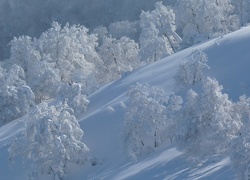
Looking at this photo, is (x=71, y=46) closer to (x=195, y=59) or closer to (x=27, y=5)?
(x=195, y=59)

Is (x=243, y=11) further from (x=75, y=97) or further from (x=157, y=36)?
(x=75, y=97)

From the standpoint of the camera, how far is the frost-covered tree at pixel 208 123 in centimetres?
2923

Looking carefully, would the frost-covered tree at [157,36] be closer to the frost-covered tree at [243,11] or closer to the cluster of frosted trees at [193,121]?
the frost-covered tree at [243,11]

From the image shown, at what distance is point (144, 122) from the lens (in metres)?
34.9

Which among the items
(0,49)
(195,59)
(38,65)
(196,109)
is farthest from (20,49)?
(0,49)

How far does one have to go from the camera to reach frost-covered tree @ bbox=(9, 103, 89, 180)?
36.2 metres

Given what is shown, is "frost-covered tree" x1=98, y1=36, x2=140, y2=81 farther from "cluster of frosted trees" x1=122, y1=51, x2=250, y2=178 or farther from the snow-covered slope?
"cluster of frosted trees" x1=122, y1=51, x2=250, y2=178

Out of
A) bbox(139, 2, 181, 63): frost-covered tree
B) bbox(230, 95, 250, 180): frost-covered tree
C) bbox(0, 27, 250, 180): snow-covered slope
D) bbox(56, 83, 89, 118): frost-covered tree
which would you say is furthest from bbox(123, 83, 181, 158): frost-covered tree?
bbox(139, 2, 181, 63): frost-covered tree

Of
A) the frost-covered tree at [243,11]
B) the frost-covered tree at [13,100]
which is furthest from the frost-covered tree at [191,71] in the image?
the frost-covered tree at [243,11]

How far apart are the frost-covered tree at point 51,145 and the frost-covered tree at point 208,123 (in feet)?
27.5

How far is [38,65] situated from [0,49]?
62314 millimetres

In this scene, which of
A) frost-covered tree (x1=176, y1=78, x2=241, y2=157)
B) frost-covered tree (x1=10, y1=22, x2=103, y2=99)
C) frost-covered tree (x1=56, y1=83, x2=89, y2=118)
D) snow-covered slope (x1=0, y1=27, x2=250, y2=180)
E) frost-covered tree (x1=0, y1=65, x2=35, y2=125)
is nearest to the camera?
frost-covered tree (x1=176, y1=78, x2=241, y2=157)

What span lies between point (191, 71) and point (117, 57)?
27.8m

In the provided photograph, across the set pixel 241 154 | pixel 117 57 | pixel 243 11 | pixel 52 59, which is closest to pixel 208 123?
pixel 241 154
